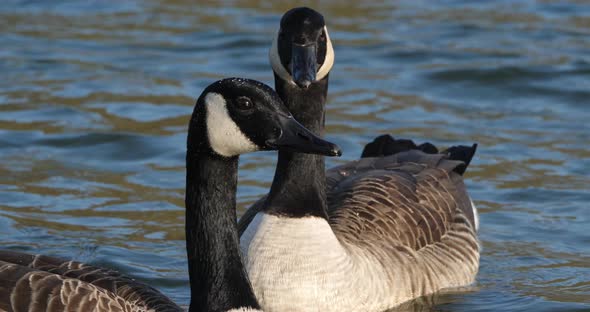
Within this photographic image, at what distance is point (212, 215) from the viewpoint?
7168 mm

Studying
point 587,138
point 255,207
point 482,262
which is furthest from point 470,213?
point 587,138

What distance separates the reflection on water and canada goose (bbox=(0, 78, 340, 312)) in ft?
7.68

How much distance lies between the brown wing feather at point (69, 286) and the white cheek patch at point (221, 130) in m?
1.18

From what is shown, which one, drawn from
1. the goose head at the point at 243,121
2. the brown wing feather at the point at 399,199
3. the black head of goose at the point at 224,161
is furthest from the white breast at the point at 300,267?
the goose head at the point at 243,121

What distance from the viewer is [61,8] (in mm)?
19609

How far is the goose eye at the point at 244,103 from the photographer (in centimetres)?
686

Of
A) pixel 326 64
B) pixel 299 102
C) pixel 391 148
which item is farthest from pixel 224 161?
pixel 391 148

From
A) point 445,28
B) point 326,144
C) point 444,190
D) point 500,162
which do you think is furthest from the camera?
point 445,28

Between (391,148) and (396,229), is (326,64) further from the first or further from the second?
(391,148)

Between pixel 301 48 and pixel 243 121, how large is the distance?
168 cm

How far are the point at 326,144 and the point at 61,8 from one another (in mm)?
13659

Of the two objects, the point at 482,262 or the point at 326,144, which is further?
the point at 482,262

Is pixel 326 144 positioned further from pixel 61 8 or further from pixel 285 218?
pixel 61 8

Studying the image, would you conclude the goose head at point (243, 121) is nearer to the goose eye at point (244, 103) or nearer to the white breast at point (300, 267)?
the goose eye at point (244, 103)
